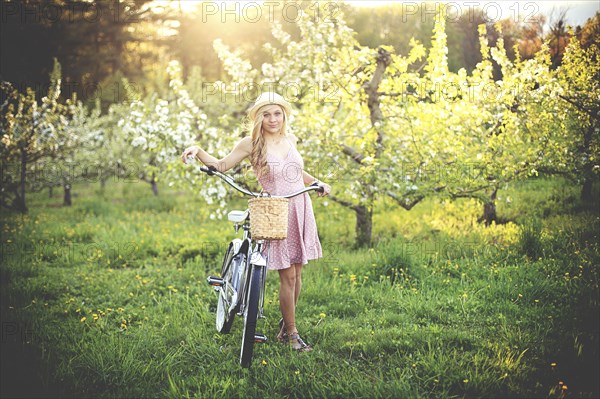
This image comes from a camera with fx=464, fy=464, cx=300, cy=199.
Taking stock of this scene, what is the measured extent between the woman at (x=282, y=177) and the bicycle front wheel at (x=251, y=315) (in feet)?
0.96

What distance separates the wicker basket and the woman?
0.49 metres

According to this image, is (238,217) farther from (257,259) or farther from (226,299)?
(226,299)

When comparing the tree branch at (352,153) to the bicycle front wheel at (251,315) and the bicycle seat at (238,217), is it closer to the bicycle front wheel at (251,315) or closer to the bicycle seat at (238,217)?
the bicycle seat at (238,217)

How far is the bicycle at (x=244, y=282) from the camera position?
11.2 ft

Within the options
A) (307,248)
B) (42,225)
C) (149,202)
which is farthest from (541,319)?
(149,202)

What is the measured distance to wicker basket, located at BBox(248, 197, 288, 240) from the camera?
3236 mm

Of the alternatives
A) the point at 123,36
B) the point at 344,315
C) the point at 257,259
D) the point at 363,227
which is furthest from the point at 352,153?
the point at 123,36

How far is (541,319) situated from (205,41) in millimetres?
27041

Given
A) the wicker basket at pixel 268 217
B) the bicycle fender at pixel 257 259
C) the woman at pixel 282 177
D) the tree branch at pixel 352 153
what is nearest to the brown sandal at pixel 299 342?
the woman at pixel 282 177

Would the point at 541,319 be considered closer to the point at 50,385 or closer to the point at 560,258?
the point at 560,258

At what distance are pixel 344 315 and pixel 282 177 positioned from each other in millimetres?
1560

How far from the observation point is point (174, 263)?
6.54 metres

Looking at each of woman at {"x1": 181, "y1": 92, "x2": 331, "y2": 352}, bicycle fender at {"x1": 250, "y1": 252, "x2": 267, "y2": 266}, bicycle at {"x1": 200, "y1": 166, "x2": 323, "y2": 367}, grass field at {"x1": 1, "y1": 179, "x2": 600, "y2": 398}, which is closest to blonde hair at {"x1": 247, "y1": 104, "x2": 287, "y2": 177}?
woman at {"x1": 181, "y1": 92, "x2": 331, "y2": 352}

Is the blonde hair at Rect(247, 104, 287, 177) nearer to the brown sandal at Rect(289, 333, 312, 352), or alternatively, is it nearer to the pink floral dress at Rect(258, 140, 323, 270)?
the pink floral dress at Rect(258, 140, 323, 270)
